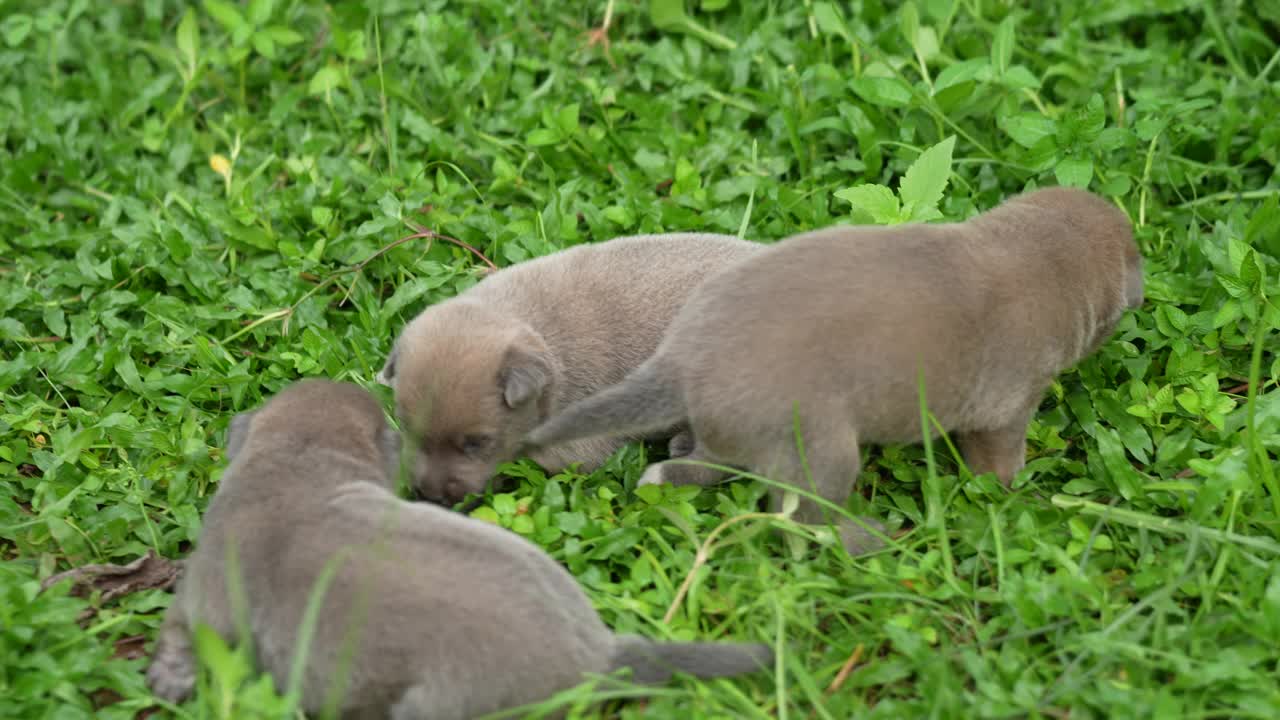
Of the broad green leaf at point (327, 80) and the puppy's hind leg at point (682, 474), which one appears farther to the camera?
the broad green leaf at point (327, 80)

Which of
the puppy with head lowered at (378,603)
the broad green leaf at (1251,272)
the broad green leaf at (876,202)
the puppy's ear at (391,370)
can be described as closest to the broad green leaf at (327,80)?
the puppy's ear at (391,370)

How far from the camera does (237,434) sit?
425 centimetres

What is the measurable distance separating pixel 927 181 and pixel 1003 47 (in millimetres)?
1235

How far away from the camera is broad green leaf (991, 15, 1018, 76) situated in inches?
231

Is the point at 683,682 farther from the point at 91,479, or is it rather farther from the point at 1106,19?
the point at 1106,19

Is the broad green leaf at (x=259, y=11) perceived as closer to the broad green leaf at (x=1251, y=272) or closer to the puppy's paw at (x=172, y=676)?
the puppy's paw at (x=172, y=676)

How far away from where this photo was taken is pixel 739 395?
403 centimetres

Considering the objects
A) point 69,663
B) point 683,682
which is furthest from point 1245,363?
point 69,663

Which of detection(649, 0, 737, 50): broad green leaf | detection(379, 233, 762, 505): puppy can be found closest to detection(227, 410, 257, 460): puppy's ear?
detection(379, 233, 762, 505): puppy

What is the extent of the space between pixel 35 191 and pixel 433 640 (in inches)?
166

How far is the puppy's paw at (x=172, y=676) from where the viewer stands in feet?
12.7

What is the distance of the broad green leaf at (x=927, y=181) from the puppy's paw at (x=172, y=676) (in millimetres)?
2960

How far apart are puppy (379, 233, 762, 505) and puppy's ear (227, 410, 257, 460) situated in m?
0.60

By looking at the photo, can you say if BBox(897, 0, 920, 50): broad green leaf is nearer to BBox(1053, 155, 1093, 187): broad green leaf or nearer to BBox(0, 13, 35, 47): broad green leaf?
BBox(1053, 155, 1093, 187): broad green leaf
